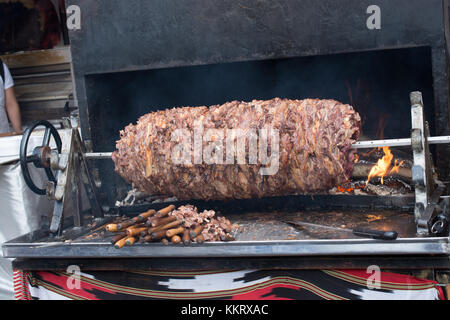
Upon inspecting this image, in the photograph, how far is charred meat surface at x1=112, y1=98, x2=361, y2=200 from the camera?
2.61 m

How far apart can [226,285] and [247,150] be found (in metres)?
0.78

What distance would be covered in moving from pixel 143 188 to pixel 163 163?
31cm

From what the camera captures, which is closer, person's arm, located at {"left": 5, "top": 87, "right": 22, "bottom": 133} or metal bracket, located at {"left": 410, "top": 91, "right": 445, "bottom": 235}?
metal bracket, located at {"left": 410, "top": 91, "right": 445, "bottom": 235}

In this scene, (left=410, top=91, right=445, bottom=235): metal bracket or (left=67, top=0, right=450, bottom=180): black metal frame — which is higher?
(left=67, top=0, right=450, bottom=180): black metal frame

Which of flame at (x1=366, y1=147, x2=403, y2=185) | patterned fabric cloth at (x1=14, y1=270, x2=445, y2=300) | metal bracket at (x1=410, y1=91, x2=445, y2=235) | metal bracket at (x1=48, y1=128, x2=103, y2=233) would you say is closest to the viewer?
patterned fabric cloth at (x1=14, y1=270, x2=445, y2=300)

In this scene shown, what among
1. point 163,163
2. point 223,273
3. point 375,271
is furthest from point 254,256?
point 163,163

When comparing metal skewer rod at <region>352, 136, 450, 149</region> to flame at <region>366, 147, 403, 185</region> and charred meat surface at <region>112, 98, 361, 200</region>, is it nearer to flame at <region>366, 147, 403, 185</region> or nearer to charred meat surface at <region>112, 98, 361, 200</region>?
charred meat surface at <region>112, 98, 361, 200</region>

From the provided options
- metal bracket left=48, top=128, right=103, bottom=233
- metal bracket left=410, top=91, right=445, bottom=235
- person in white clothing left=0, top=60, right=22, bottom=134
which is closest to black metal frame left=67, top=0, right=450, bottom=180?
metal bracket left=48, top=128, right=103, bottom=233

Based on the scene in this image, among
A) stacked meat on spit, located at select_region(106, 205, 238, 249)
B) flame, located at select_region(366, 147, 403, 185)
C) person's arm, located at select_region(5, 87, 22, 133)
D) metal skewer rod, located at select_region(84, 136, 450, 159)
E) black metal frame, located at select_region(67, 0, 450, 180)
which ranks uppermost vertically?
black metal frame, located at select_region(67, 0, 450, 180)

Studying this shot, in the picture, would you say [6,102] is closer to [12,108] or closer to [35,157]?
[12,108]

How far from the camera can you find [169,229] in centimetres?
250

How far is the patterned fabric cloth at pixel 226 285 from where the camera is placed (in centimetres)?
225

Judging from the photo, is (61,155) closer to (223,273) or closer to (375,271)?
(223,273)

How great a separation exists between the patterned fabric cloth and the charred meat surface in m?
0.61
